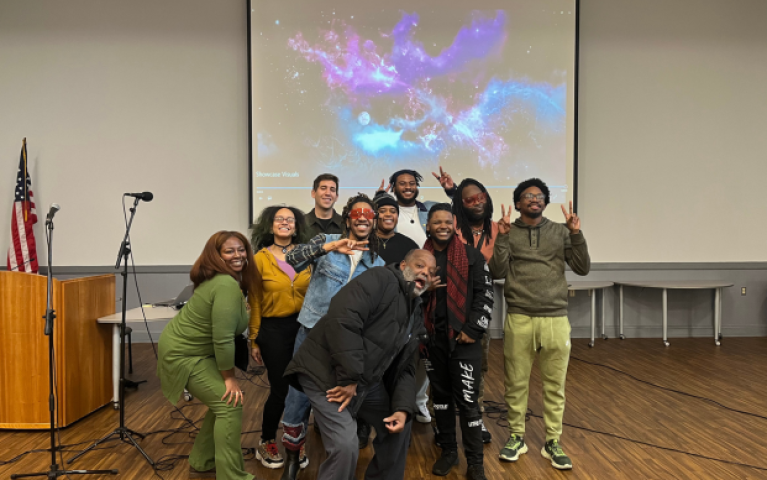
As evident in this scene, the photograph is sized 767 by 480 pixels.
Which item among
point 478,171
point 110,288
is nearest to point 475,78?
point 478,171

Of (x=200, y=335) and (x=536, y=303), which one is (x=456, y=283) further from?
(x=200, y=335)

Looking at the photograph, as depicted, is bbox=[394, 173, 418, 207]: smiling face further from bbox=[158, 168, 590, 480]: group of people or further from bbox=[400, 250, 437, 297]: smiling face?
bbox=[400, 250, 437, 297]: smiling face

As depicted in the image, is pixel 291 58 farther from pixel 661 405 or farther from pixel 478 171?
pixel 661 405

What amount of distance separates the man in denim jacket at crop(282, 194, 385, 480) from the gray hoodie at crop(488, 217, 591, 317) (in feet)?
2.78

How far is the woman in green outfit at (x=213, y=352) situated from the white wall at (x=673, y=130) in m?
5.21

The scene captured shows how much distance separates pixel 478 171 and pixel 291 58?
104 inches

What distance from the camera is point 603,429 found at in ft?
11.6

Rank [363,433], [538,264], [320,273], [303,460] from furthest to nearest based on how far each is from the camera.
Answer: [363,433]
[538,264]
[303,460]
[320,273]

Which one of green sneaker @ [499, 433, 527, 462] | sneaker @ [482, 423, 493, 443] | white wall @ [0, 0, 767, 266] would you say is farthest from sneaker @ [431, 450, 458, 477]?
white wall @ [0, 0, 767, 266]

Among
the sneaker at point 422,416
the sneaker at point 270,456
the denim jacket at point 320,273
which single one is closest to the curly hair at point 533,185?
the denim jacket at point 320,273

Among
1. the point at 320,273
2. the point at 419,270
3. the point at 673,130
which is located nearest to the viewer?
the point at 419,270

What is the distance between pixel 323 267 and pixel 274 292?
0.37 meters

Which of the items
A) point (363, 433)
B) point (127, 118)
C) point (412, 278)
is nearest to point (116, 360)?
point (363, 433)

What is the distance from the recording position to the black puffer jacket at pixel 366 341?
2.17m
